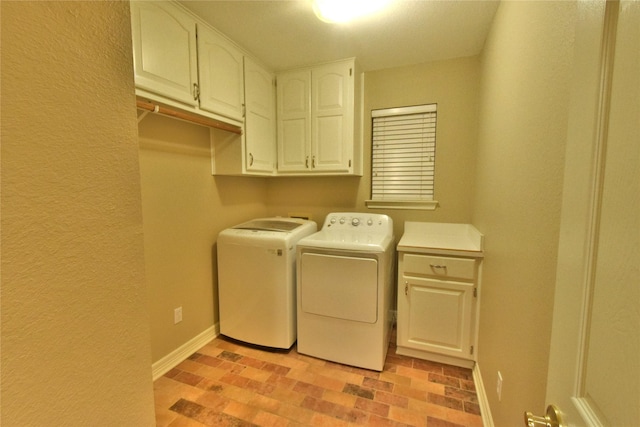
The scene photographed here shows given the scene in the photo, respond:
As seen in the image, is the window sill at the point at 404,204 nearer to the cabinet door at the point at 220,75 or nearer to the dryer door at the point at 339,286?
the dryer door at the point at 339,286

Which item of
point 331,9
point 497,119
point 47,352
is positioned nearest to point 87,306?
point 47,352

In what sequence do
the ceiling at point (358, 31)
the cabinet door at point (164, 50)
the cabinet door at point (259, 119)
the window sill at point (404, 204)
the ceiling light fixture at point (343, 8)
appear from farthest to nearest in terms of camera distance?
the window sill at point (404, 204)
the cabinet door at point (259, 119)
the ceiling at point (358, 31)
the ceiling light fixture at point (343, 8)
the cabinet door at point (164, 50)

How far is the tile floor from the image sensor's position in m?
1.56

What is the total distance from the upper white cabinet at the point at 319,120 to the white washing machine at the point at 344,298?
28.6 inches

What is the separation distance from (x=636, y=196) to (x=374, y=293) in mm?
1654

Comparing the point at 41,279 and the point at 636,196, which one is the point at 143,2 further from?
the point at 636,196

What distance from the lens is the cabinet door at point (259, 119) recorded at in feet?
7.34

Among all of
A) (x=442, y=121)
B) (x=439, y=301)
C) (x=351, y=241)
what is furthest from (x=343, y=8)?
(x=439, y=301)

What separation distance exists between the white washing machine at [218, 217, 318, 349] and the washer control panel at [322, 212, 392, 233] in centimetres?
38

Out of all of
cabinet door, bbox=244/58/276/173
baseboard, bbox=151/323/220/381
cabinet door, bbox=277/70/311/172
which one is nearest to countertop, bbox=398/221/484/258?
cabinet door, bbox=277/70/311/172

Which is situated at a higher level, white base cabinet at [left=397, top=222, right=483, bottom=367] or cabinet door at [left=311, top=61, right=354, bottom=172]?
cabinet door at [left=311, top=61, right=354, bottom=172]

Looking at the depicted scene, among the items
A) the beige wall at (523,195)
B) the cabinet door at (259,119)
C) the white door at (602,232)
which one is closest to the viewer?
the white door at (602,232)

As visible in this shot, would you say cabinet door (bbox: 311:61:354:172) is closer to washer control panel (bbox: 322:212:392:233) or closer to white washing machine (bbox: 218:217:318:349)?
washer control panel (bbox: 322:212:392:233)

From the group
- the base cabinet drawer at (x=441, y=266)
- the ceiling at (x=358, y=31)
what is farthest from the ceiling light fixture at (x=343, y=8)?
the base cabinet drawer at (x=441, y=266)
